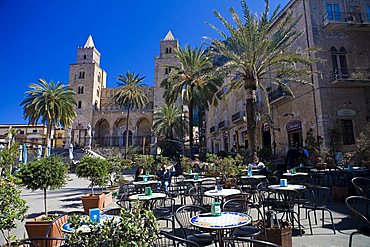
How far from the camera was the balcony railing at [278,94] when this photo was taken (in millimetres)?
17841

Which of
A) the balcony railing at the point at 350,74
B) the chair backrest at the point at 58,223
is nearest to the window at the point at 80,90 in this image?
the balcony railing at the point at 350,74

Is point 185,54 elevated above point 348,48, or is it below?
above

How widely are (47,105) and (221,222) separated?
92.4ft

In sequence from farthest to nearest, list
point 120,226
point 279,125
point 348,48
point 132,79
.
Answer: point 132,79 → point 279,125 → point 348,48 → point 120,226

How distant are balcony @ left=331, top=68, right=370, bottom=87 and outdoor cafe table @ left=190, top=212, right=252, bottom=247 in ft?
49.2

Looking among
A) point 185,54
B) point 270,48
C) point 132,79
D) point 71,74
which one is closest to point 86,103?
point 71,74

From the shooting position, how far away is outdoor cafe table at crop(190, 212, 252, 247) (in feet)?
9.43

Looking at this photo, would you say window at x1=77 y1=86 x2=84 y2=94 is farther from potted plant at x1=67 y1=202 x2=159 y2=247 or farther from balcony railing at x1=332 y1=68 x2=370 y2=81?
potted plant at x1=67 y1=202 x2=159 y2=247

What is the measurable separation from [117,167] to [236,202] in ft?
24.6

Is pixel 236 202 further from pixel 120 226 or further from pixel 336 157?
pixel 336 157

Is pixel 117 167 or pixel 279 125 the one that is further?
pixel 279 125

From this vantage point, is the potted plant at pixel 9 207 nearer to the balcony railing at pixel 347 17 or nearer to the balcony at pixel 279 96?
the balcony at pixel 279 96

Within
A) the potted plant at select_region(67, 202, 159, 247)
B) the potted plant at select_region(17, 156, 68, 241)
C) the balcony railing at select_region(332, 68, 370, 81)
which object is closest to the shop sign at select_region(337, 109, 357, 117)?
the balcony railing at select_region(332, 68, 370, 81)

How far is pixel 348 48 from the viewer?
16672mm
